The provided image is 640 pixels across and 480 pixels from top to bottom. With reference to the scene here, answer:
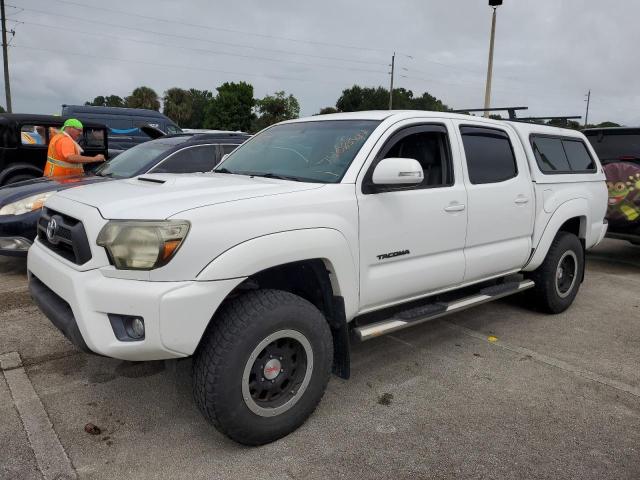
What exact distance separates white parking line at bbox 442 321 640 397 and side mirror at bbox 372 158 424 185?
2011 millimetres

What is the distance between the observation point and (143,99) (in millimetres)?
60781

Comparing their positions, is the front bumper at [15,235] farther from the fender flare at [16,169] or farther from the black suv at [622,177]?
the black suv at [622,177]

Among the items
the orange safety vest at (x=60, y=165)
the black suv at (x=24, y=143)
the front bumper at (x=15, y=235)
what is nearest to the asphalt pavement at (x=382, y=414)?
the front bumper at (x=15, y=235)

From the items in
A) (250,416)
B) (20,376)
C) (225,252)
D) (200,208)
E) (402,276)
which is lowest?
(20,376)

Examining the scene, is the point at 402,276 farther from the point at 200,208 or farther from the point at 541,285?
the point at 541,285

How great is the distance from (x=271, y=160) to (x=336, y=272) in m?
1.14

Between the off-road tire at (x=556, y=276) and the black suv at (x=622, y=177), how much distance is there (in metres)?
2.05

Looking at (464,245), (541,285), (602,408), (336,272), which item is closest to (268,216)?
(336,272)

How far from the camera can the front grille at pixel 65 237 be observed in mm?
2590

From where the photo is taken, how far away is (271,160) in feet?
12.1

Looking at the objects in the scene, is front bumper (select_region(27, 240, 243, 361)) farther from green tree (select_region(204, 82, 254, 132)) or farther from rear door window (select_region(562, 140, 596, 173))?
green tree (select_region(204, 82, 254, 132))

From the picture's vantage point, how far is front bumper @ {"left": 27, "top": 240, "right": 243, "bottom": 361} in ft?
7.76

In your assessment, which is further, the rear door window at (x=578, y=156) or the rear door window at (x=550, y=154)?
the rear door window at (x=578, y=156)

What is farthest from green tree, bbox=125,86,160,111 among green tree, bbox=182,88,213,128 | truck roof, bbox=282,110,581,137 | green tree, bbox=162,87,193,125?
truck roof, bbox=282,110,581,137
